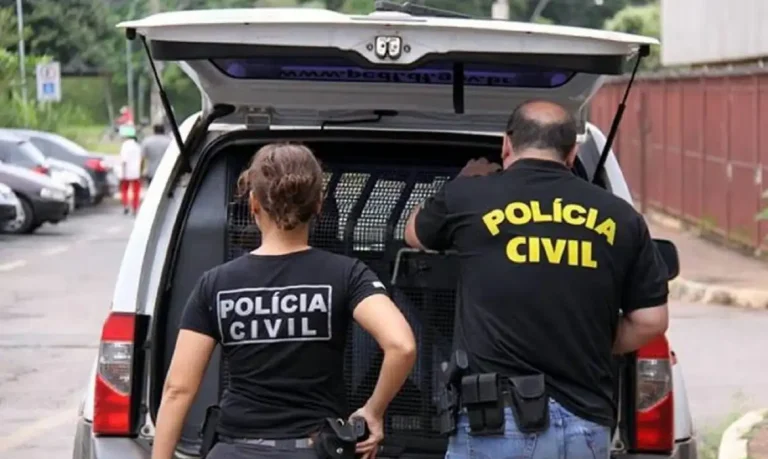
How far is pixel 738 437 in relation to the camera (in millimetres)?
8273

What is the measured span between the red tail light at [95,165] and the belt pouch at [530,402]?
29.8 metres

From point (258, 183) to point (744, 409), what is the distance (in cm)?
694

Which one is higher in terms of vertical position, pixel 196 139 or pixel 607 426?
pixel 196 139

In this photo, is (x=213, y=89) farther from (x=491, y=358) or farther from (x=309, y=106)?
(x=491, y=358)

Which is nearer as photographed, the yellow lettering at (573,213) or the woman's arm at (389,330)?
the woman's arm at (389,330)

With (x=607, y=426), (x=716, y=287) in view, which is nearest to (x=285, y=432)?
(x=607, y=426)

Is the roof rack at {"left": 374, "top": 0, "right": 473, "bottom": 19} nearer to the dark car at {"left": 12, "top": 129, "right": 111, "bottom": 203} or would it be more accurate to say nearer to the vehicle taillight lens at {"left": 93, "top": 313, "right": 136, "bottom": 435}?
the vehicle taillight lens at {"left": 93, "top": 313, "right": 136, "bottom": 435}

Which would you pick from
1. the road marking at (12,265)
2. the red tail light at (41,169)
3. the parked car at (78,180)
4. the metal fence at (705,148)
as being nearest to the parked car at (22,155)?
the red tail light at (41,169)

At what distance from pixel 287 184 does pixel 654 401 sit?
4.92 ft

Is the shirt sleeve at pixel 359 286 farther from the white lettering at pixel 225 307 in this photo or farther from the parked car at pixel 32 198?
the parked car at pixel 32 198

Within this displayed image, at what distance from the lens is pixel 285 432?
4023mm

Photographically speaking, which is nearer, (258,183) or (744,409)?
(258,183)

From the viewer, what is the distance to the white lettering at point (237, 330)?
13.2 ft

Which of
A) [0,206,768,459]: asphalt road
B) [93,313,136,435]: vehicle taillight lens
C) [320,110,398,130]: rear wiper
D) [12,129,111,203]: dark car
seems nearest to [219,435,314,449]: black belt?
[93,313,136,435]: vehicle taillight lens
